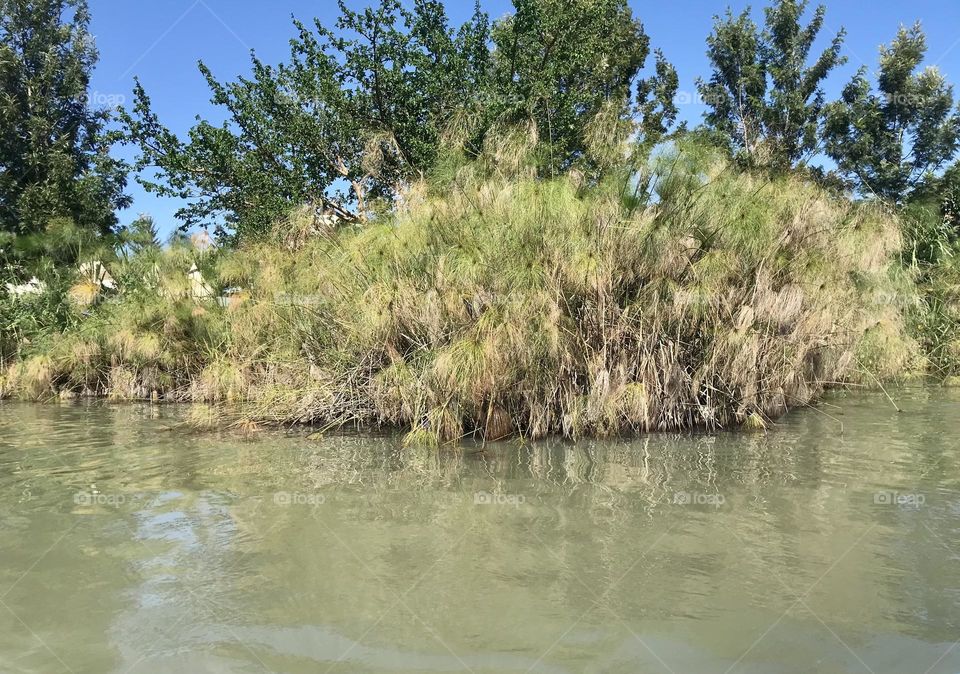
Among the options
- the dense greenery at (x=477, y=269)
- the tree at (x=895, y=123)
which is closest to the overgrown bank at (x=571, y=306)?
the dense greenery at (x=477, y=269)

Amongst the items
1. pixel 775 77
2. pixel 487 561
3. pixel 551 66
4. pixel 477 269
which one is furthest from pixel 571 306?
pixel 775 77

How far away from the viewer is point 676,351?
9.21 meters

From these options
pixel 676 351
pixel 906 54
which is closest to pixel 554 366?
pixel 676 351

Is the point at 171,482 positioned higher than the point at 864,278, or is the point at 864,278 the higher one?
the point at 864,278

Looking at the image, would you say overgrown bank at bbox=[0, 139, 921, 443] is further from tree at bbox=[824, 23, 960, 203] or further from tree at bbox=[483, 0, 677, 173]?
tree at bbox=[824, 23, 960, 203]

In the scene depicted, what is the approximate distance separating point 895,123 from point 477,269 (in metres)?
22.3

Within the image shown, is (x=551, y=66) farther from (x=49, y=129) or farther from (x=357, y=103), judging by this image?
(x=49, y=129)

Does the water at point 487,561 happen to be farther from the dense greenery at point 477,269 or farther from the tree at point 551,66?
the tree at point 551,66

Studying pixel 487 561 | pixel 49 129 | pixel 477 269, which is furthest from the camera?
pixel 49 129

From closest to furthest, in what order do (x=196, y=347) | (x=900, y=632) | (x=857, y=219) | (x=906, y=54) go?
1. (x=900, y=632)
2. (x=857, y=219)
3. (x=196, y=347)
4. (x=906, y=54)

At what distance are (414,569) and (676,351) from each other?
5.56 meters

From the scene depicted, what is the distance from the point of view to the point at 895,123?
80.7ft

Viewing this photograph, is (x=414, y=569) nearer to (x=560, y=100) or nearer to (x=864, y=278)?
(x=864, y=278)

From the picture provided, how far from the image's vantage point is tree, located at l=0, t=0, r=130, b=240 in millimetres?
23203
